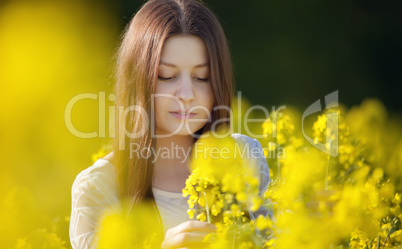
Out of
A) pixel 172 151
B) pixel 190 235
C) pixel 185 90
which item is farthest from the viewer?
pixel 172 151

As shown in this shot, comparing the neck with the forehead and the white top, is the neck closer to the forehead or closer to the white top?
the white top

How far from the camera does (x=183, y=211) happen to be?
1684 millimetres

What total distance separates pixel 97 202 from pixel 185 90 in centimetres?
42

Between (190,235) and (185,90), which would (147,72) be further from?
(190,235)

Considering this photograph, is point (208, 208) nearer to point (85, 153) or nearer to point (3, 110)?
point (85, 153)

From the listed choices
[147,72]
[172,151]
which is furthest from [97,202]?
[147,72]

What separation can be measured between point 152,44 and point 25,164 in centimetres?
130

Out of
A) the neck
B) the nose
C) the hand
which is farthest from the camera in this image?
the neck

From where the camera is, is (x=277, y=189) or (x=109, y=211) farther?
(x=109, y=211)

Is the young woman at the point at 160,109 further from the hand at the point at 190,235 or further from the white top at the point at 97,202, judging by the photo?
the hand at the point at 190,235

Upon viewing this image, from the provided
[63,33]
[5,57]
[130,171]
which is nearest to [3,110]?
[5,57]

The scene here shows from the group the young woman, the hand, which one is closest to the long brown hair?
the young woman

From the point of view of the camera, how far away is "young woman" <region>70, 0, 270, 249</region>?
1.57 meters

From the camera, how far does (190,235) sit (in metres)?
1.23
